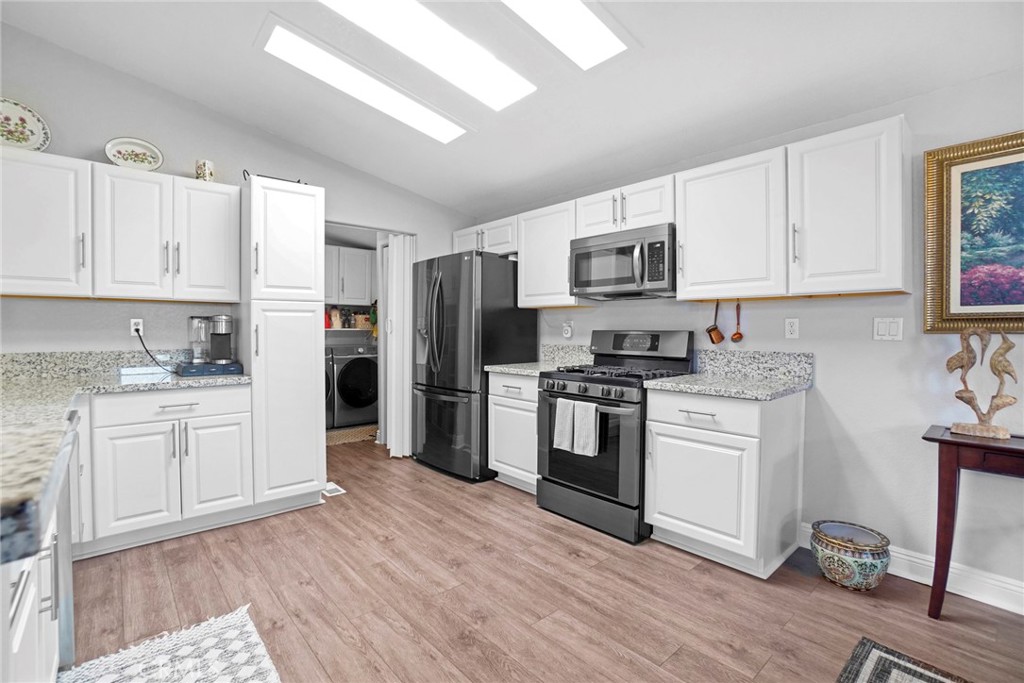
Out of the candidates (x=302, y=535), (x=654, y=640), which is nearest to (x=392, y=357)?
(x=302, y=535)

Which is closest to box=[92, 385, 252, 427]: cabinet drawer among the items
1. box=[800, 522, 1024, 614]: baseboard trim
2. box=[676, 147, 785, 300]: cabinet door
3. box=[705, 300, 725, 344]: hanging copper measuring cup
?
box=[676, 147, 785, 300]: cabinet door

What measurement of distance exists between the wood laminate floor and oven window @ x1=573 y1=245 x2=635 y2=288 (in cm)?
153

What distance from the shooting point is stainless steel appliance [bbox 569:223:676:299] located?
109 inches

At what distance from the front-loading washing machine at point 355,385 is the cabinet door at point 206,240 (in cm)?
231

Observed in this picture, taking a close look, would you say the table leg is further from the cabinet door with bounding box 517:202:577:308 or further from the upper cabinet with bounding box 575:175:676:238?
the cabinet door with bounding box 517:202:577:308

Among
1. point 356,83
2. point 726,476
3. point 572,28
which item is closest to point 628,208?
point 572,28

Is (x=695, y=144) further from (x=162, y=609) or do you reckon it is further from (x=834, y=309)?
(x=162, y=609)

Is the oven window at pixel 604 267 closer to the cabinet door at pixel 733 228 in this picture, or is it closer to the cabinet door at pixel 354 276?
the cabinet door at pixel 733 228

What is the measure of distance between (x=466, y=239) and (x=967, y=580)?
3.84 meters

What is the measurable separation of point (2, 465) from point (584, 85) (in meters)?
2.63

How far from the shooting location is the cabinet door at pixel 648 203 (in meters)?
2.78

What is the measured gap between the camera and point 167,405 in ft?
8.59

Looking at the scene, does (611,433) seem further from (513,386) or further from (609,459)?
(513,386)

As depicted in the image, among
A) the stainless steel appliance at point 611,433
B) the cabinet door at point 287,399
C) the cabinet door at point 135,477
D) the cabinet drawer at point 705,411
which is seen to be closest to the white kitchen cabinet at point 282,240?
the cabinet door at point 287,399
